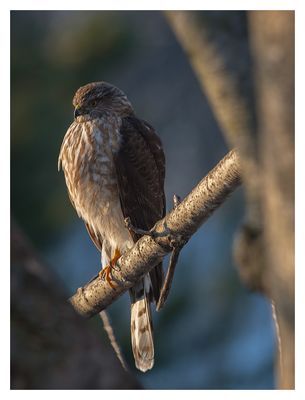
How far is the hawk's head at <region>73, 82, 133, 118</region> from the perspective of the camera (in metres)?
3.39

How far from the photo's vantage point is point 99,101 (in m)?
3.43

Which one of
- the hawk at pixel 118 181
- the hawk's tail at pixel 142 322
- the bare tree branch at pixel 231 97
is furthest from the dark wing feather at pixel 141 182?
the bare tree branch at pixel 231 97

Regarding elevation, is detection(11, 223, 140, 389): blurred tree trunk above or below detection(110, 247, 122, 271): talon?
below

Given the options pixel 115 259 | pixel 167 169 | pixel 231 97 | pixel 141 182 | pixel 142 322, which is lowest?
pixel 142 322

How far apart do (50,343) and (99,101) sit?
2.30m

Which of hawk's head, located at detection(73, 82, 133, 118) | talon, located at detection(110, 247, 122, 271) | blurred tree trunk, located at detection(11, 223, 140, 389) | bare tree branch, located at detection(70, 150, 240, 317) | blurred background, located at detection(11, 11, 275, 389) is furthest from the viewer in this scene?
blurred background, located at detection(11, 11, 275, 389)

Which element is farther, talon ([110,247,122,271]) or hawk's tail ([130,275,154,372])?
hawk's tail ([130,275,154,372])

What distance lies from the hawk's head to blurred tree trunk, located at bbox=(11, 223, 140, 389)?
86.1 inches

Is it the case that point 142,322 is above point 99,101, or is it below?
below

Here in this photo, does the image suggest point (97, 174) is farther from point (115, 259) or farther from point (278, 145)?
point (278, 145)

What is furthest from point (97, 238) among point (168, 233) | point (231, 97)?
point (231, 97)

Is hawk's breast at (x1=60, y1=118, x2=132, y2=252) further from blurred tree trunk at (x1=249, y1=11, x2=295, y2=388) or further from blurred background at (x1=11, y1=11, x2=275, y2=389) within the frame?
blurred tree trunk at (x1=249, y1=11, x2=295, y2=388)

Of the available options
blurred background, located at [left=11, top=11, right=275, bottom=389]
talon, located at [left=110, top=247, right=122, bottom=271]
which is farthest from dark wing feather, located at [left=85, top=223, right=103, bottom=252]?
blurred background, located at [left=11, top=11, right=275, bottom=389]
